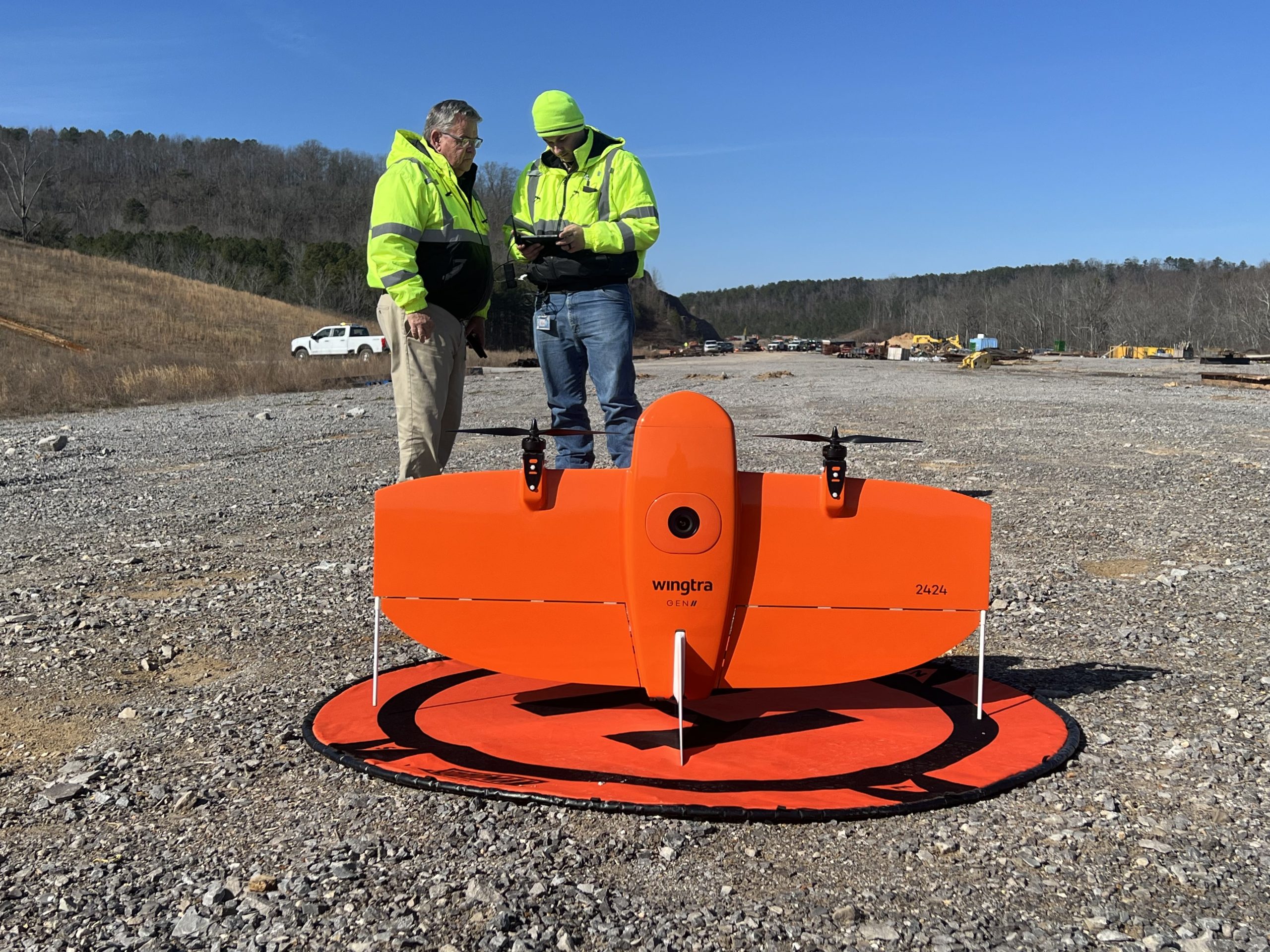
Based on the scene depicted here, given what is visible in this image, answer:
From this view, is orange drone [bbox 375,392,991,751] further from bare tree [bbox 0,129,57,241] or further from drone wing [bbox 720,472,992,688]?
bare tree [bbox 0,129,57,241]

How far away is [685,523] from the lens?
321cm

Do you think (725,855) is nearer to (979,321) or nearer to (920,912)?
(920,912)

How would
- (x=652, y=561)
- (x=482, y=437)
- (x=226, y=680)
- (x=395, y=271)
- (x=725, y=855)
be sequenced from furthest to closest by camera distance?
(x=482, y=437) → (x=395, y=271) → (x=226, y=680) → (x=652, y=561) → (x=725, y=855)

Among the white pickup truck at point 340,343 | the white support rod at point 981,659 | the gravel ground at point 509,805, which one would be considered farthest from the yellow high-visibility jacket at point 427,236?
the white pickup truck at point 340,343

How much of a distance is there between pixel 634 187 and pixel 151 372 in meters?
25.7

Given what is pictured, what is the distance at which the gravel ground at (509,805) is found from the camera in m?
2.29

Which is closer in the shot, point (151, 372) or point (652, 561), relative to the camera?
point (652, 561)

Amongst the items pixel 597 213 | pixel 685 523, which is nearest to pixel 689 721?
pixel 685 523

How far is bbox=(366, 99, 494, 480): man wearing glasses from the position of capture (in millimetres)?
4754

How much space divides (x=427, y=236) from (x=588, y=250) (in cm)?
78

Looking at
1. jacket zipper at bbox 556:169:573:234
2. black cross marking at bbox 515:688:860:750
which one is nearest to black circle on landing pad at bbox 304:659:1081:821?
black cross marking at bbox 515:688:860:750

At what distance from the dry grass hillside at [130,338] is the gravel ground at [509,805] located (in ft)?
60.6

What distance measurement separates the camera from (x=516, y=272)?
5.82m

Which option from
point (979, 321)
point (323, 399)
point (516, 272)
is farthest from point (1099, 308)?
point (516, 272)
